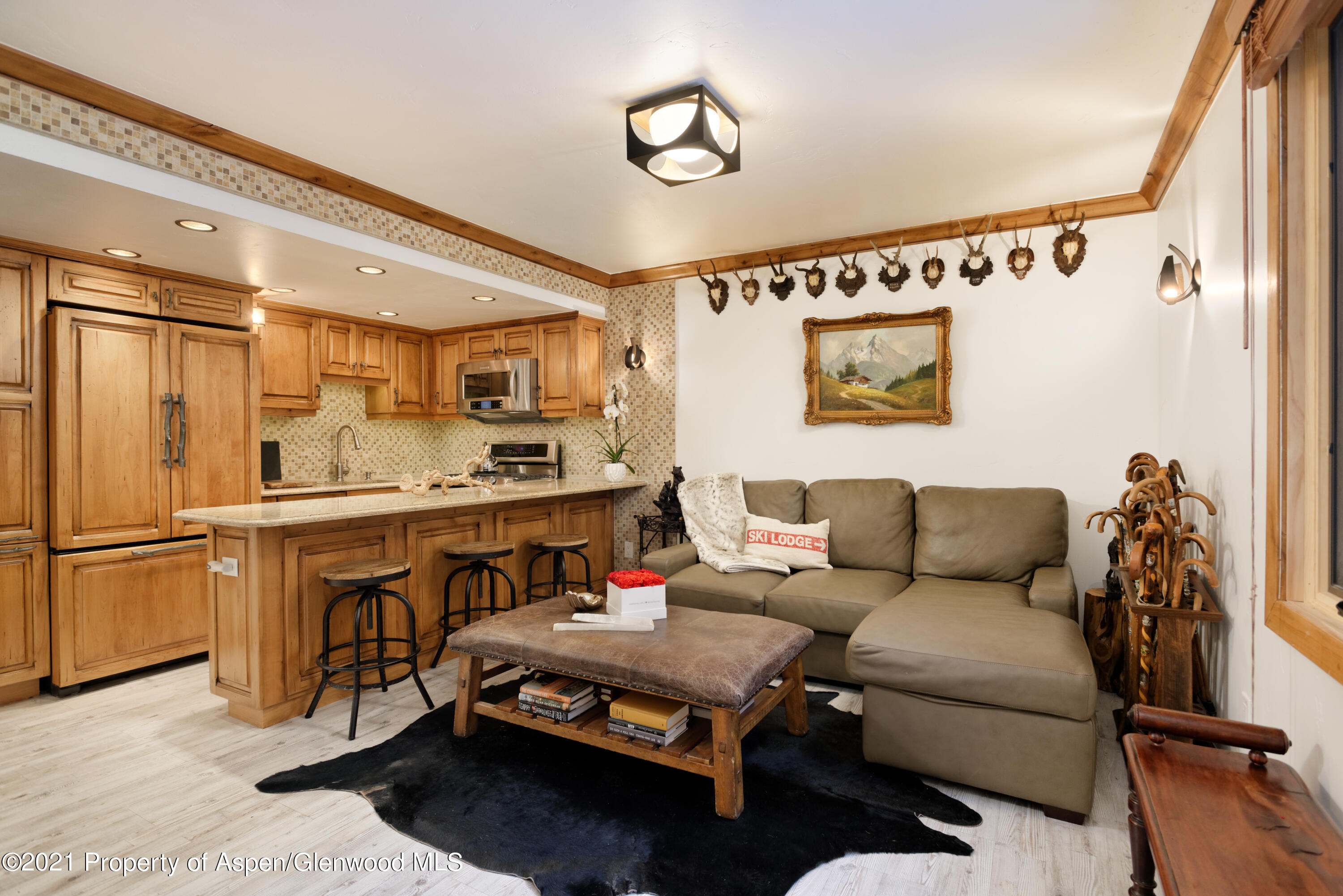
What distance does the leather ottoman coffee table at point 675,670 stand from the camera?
6.89 feet

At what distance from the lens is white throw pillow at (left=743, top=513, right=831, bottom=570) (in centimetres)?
381

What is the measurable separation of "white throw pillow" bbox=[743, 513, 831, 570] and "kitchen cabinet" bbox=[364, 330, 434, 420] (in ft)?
11.1

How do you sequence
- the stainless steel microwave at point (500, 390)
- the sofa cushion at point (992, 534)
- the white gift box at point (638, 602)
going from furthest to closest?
the stainless steel microwave at point (500, 390), the sofa cushion at point (992, 534), the white gift box at point (638, 602)

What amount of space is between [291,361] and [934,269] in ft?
14.8

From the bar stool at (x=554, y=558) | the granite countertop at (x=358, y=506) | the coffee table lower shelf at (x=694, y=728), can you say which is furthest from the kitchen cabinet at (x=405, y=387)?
the coffee table lower shelf at (x=694, y=728)

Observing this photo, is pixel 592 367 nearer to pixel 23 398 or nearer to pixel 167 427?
pixel 167 427

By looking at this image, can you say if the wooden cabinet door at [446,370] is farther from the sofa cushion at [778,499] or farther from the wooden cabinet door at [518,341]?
the sofa cushion at [778,499]

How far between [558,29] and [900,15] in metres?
1.06

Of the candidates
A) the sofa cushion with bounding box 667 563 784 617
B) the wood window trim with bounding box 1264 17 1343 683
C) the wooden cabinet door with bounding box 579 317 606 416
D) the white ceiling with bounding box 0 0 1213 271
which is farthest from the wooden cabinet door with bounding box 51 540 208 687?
the wood window trim with bounding box 1264 17 1343 683

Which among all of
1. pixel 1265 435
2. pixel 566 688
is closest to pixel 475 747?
pixel 566 688

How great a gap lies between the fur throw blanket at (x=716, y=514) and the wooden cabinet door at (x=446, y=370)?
2585 mm

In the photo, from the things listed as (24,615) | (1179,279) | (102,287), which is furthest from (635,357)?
(24,615)

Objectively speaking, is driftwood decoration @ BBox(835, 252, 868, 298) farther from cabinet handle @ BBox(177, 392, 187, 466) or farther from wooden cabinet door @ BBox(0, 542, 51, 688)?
wooden cabinet door @ BBox(0, 542, 51, 688)

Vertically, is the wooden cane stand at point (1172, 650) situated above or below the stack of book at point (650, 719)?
above
